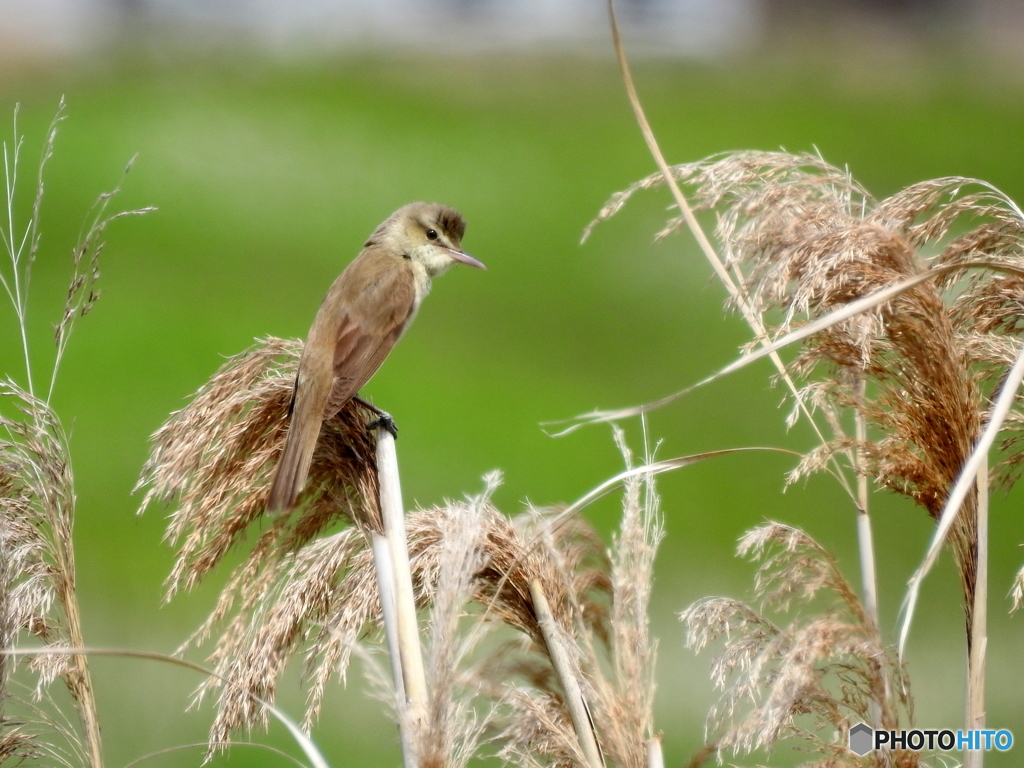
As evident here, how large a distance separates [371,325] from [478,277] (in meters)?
7.36

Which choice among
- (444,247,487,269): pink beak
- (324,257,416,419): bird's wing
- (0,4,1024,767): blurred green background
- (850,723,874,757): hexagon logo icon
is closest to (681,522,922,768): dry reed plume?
(850,723,874,757): hexagon logo icon

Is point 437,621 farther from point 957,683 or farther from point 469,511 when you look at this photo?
point 957,683

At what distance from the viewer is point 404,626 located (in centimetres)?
143

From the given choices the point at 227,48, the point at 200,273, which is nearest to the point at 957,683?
the point at 200,273

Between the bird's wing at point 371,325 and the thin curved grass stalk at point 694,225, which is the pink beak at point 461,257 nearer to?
the bird's wing at point 371,325

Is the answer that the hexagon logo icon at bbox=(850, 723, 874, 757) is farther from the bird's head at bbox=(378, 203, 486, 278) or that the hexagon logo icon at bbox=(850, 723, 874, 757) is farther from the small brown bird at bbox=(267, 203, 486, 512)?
the bird's head at bbox=(378, 203, 486, 278)

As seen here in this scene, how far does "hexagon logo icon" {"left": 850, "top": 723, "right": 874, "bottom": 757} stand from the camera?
1.58 meters

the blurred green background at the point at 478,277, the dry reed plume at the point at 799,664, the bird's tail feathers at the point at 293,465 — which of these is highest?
the blurred green background at the point at 478,277

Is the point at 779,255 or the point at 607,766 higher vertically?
the point at 779,255

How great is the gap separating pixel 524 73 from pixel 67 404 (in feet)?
23.6

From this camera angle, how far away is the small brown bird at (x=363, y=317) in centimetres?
175

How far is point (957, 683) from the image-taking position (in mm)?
3738

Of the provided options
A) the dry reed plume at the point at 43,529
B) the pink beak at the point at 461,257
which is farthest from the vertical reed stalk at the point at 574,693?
the pink beak at the point at 461,257

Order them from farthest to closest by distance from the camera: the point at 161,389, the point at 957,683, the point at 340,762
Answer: the point at 161,389, the point at 340,762, the point at 957,683
